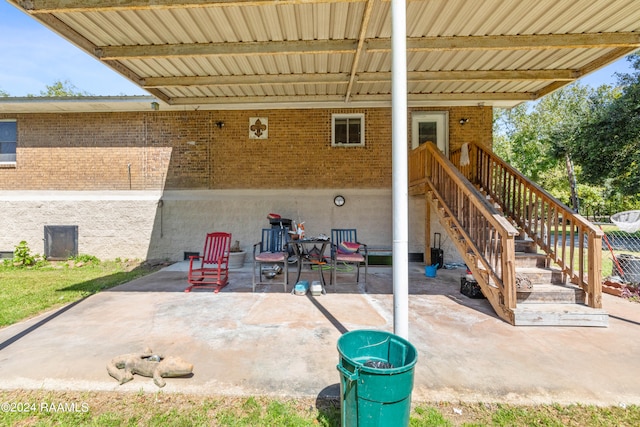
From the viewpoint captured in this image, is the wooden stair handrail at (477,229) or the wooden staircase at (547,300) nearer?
the wooden staircase at (547,300)

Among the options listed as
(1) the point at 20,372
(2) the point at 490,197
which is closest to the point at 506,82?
(2) the point at 490,197

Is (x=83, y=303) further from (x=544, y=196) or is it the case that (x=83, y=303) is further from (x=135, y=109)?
(x=544, y=196)

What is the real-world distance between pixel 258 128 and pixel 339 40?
3.63 m

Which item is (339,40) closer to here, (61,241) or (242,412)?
(242,412)

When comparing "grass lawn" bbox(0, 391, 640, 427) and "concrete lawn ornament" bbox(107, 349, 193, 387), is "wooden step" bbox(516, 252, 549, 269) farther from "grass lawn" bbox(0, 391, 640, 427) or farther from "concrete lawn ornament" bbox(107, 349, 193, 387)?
"concrete lawn ornament" bbox(107, 349, 193, 387)

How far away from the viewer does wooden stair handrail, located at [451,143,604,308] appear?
3.53 metres

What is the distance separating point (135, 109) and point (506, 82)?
847cm

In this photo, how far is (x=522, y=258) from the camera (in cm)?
430

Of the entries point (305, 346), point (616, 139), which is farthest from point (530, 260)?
point (616, 139)

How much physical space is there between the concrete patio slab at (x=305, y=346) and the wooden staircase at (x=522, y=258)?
214 millimetres

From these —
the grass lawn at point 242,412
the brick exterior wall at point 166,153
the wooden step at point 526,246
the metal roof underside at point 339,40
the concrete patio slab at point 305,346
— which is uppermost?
the metal roof underside at point 339,40

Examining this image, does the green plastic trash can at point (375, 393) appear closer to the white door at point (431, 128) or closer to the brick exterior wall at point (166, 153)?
the brick exterior wall at point (166, 153)

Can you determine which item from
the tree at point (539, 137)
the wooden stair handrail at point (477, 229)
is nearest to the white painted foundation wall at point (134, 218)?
the wooden stair handrail at point (477, 229)

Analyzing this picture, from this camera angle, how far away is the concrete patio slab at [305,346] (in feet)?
7.49
